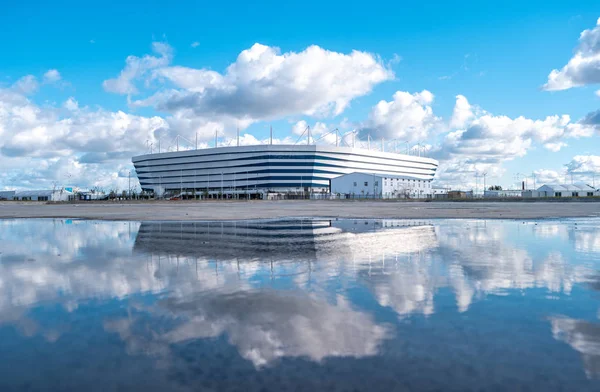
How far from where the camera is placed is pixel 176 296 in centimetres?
752

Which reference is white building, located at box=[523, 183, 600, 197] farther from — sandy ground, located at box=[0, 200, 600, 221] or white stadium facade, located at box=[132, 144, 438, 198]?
sandy ground, located at box=[0, 200, 600, 221]

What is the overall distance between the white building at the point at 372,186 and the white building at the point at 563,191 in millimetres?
34636

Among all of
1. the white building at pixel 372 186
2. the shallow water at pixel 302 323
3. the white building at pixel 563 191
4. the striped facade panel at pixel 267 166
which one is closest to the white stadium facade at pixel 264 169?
the striped facade panel at pixel 267 166

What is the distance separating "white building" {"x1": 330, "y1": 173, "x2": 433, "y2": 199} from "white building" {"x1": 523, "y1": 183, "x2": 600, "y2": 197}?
3464 cm

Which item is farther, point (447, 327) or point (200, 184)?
point (200, 184)

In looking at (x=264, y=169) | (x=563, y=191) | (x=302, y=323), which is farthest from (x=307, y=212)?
(x=264, y=169)

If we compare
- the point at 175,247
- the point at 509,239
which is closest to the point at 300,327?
the point at 175,247

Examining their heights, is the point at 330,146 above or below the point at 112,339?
above

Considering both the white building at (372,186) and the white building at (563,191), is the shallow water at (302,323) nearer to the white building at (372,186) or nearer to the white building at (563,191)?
the white building at (372,186)

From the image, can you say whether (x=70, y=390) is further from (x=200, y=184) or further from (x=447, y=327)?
(x=200, y=184)

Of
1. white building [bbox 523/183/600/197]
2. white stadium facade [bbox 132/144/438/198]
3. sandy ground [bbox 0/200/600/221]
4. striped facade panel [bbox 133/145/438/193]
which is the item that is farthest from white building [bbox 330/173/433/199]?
sandy ground [bbox 0/200/600/221]

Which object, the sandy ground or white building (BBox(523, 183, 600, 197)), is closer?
the sandy ground

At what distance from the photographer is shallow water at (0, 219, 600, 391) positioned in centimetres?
427

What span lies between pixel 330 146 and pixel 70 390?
17950 cm
